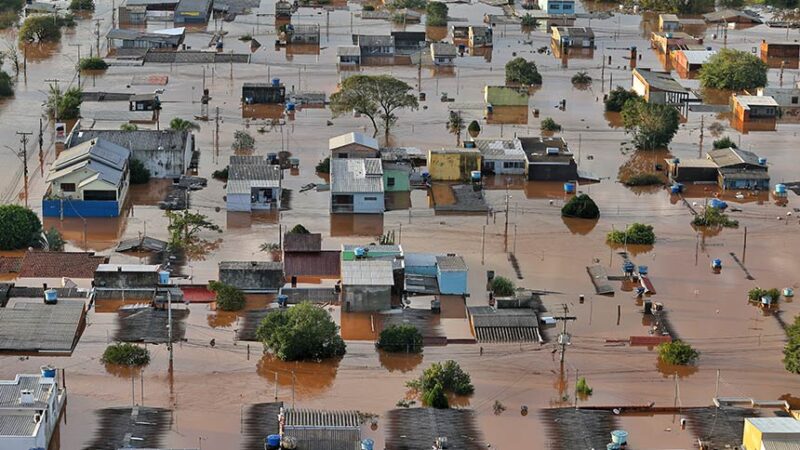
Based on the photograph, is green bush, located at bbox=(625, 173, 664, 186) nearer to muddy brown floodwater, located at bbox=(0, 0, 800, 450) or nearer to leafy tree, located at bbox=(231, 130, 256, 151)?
muddy brown floodwater, located at bbox=(0, 0, 800, 450)

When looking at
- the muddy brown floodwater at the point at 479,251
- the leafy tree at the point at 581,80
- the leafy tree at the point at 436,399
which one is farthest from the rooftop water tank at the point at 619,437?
the leafy tree at the point at 581,80

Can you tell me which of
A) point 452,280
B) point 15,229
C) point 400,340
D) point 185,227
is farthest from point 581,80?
A: point 400,340

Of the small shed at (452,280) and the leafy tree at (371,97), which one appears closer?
the small shed at (452,280)

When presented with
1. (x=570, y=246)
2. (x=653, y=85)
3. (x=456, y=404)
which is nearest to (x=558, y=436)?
(x=456, y=404)

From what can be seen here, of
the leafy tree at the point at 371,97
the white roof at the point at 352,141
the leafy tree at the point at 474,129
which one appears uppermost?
the leafy tree at the point at 371,97

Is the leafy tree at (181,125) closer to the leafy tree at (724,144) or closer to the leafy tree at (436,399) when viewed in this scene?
the leafy tree at (724,144)

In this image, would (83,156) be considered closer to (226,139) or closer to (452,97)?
(226,139)

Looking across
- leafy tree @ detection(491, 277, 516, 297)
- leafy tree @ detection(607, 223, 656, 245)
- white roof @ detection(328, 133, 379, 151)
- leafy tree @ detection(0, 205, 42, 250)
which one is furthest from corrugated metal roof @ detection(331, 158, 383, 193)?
leafy tree @ detection(0, 205, 42, 250)
